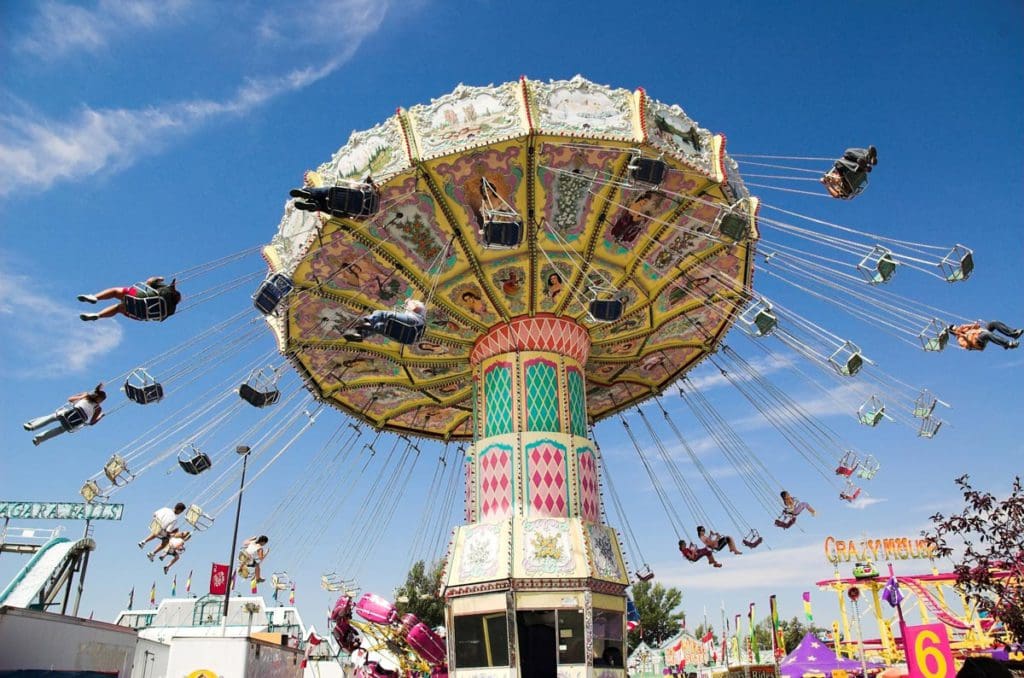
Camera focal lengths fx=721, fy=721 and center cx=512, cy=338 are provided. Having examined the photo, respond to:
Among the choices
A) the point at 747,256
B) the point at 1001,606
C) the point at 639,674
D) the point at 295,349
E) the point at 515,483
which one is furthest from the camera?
the point at 639,674

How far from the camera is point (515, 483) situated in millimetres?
14633

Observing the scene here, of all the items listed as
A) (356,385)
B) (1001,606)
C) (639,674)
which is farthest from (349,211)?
(639,674)

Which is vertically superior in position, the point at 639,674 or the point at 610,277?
the point at 610,277

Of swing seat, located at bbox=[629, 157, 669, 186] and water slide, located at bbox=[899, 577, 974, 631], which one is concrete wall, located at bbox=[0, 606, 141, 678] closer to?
swing seat, located at bbox=[629, 157, 669, 186]

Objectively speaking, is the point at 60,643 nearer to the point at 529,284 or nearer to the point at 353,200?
the point at 353,200

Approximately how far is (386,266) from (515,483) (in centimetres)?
521

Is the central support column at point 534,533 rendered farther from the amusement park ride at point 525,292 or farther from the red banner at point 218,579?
the red banner at point 218,579

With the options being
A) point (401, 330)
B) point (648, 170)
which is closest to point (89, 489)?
point (401, 330)

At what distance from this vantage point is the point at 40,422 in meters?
12.2

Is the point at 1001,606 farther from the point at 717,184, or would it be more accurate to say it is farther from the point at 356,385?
the point at 356,385

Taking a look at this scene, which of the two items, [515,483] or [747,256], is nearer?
[515,483]

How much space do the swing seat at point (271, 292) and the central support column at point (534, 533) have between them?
5.30 m

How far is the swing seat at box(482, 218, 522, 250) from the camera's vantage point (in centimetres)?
1180

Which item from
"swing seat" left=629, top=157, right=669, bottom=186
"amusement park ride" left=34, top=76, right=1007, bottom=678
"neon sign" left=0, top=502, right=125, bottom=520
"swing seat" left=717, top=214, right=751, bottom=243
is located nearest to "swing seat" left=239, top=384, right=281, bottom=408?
"amusement park ride" left=34, top=76, right=1007, bottom=678
